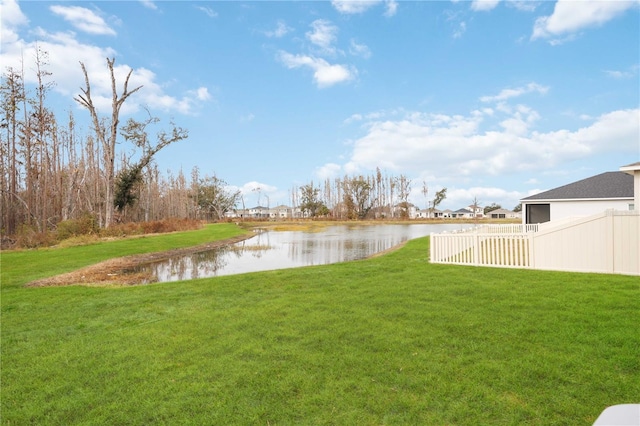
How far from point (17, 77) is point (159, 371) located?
29642 mm

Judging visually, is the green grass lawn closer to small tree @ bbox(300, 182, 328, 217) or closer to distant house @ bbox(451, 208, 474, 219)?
small tree @ bbox(300, 182, 328, 217)

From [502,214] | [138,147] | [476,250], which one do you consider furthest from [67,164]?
[502,214]

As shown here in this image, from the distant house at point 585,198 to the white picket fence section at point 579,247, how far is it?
516 inches

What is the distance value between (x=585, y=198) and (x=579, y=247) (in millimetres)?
15104

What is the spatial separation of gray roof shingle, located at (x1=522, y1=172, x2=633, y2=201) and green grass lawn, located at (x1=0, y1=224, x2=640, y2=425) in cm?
1608

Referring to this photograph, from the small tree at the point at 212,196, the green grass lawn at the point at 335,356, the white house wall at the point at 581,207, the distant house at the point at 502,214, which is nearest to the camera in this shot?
the green grass lawn at the point at 335,356

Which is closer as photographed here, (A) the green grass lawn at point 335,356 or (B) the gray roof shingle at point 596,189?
(A) the green grass lawn at point 335,356

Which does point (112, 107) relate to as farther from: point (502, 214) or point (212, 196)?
point (502, 214)

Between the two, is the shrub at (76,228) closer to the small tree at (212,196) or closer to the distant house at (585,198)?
the distant house at (585,198)

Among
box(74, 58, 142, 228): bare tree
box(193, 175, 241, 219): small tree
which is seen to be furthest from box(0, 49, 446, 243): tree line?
box(193, 175, 241, 219): small tree

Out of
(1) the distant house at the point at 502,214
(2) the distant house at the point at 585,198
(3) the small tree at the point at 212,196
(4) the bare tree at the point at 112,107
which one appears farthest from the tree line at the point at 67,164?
(1) the distant house at the point at 502,214

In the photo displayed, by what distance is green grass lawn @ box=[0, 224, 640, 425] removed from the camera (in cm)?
287

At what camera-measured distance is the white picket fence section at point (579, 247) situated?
7391mm

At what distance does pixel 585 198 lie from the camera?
19734 millimetres
